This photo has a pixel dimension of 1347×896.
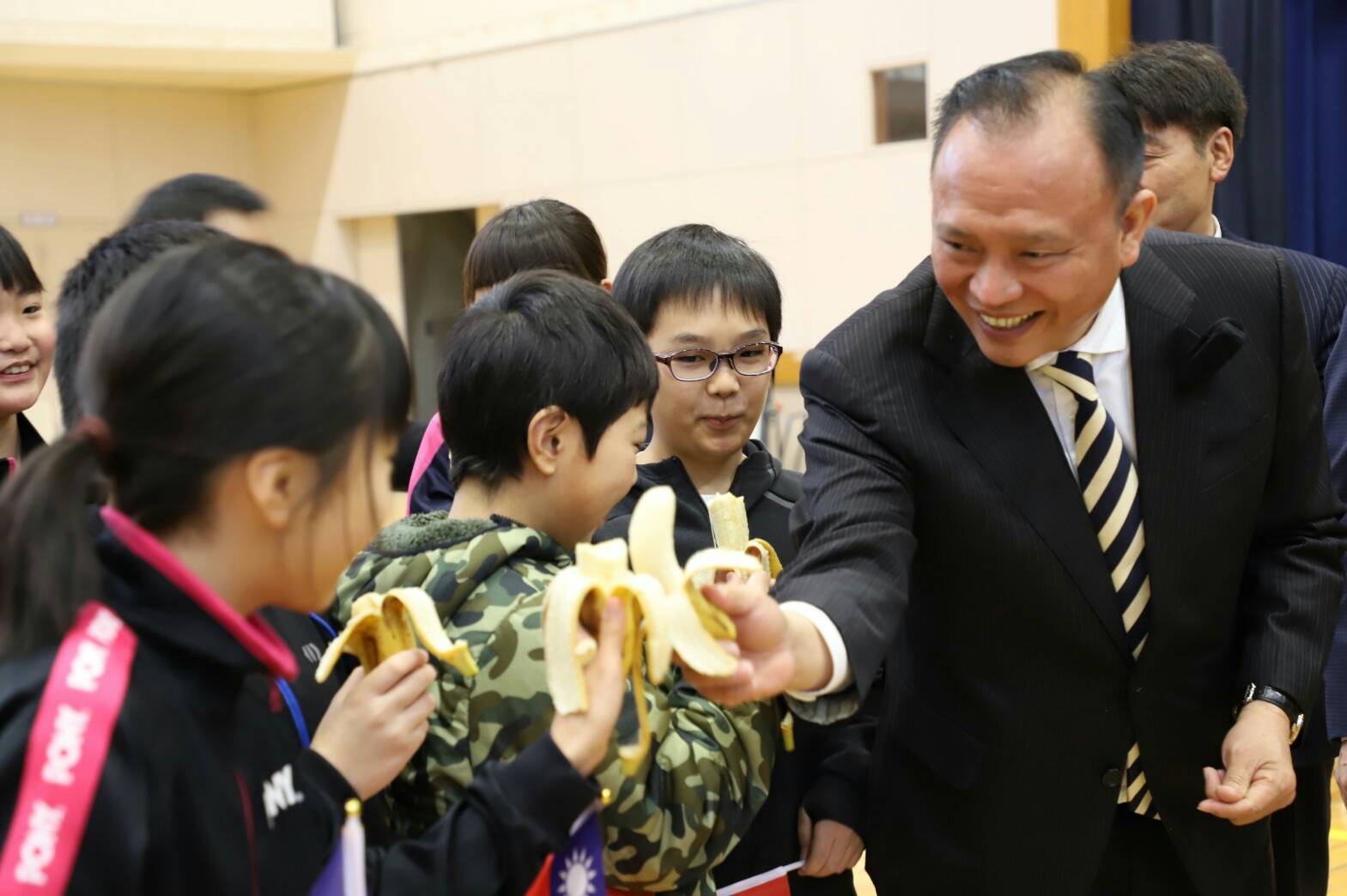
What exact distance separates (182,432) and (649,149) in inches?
289

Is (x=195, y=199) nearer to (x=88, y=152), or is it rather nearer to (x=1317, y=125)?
(x=1317, y=125)

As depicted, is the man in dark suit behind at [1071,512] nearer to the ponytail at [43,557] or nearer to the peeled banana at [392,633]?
the peeled banana at [392,633]

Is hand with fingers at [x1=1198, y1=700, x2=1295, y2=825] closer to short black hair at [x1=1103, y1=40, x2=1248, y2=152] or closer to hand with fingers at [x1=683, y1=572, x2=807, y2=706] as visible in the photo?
hand with fingers at [x1=683, y1=572, x2=807, y2=706]

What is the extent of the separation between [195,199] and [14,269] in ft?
1.80

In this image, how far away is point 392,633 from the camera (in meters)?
1.46

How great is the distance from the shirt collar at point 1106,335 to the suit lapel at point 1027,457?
7 cm

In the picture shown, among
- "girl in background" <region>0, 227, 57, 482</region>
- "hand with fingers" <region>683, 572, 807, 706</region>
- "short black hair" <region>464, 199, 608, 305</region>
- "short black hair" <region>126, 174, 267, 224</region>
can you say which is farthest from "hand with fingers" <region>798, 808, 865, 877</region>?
"short black hair" <region>126, 174, 267, 224</region>

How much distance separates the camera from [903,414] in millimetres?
1780

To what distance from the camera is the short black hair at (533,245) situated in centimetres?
295

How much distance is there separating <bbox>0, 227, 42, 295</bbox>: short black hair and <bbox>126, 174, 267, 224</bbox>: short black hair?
0.36 meters

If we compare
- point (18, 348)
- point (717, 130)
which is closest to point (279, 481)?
point (18, 348)

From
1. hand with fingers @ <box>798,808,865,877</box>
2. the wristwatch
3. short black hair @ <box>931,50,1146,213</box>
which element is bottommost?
hand with fingers @ <box>798,808,865,877</box>

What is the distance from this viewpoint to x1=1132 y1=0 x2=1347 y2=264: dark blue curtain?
18.0 ft

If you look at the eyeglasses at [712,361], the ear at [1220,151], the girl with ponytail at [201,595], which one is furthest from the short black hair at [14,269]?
the ear at [1220,151]
